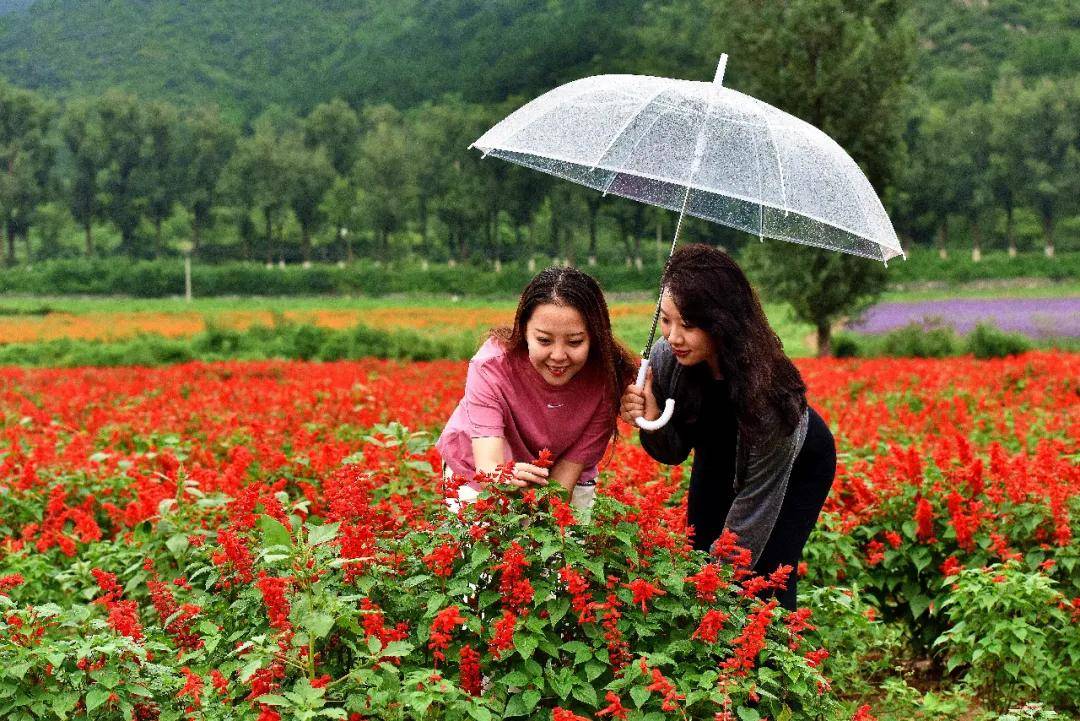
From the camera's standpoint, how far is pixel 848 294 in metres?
20.6

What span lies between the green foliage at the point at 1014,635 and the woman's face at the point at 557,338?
1846mm

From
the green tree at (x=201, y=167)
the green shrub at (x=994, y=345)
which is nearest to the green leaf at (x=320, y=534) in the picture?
the green shrub at (x=994, y=345)

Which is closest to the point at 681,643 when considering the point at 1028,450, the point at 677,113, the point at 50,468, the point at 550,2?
the point at 677,113

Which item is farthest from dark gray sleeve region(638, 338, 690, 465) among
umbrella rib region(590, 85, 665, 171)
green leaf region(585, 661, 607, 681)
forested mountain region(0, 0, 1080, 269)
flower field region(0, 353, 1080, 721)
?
forested mountain region(0, 0, 1080, 269)

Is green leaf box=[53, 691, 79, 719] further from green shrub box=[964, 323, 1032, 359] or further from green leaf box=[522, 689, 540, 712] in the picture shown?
green shrub box=[964, 323, 1032, 359]

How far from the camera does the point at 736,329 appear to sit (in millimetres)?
3256

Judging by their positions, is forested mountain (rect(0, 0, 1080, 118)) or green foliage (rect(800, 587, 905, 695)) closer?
green foliage (rect(800, 587, 905, 695))

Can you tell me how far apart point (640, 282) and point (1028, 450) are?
4168cm

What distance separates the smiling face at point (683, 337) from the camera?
327 centimetres

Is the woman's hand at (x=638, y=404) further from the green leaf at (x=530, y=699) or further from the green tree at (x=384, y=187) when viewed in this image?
the green tree at (x=384, y=187)

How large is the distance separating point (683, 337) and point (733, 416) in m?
0.35

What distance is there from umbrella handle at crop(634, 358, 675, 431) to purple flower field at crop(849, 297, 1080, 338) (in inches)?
751

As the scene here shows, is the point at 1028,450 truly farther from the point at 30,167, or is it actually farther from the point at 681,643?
the point at 30,167

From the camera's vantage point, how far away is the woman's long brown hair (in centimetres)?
334
